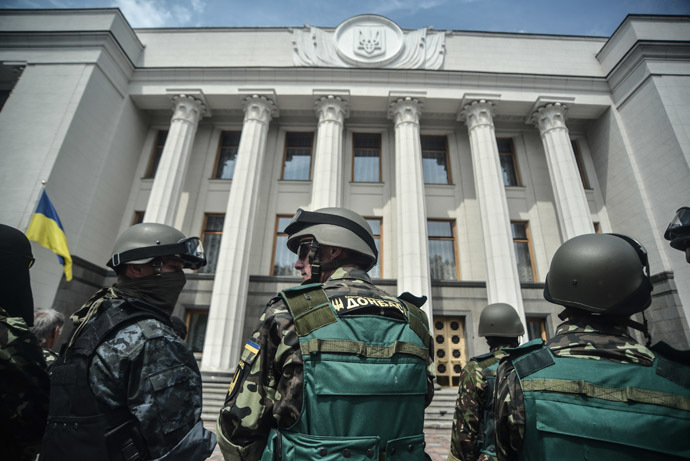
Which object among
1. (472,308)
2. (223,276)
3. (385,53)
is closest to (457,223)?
(472,308)

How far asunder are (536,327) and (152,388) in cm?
1394

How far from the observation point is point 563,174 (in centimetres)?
1282

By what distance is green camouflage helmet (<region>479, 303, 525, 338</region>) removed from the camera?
12.7 ft

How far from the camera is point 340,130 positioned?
45.8 ft

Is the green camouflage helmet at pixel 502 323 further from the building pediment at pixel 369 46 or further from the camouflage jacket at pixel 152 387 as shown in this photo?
the building pediment at pixel 369 46

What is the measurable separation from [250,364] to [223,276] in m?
10.6

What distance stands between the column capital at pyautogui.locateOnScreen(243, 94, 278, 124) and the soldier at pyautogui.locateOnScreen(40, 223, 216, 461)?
13.3m

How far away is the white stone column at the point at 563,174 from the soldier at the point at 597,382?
38.5 feet

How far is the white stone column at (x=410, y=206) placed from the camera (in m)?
11.5

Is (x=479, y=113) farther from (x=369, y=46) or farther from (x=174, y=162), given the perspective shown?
(x=174, y=162)

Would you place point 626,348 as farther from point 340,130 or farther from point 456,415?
point 340,130

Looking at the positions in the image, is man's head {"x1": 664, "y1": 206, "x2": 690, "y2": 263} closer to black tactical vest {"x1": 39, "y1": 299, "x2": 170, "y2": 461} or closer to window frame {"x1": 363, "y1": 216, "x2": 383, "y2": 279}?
black tactical vest {"x1": 39, "y1": 299, "x2": 170, "y2": 461}

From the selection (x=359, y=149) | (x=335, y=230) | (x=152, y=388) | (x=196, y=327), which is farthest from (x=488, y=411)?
(x=359, y=149)

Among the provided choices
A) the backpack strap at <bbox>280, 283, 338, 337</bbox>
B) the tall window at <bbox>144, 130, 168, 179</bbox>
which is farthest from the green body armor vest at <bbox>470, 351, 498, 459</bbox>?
the tall window at <bbox>144, 130, 168, 179</bbox>
